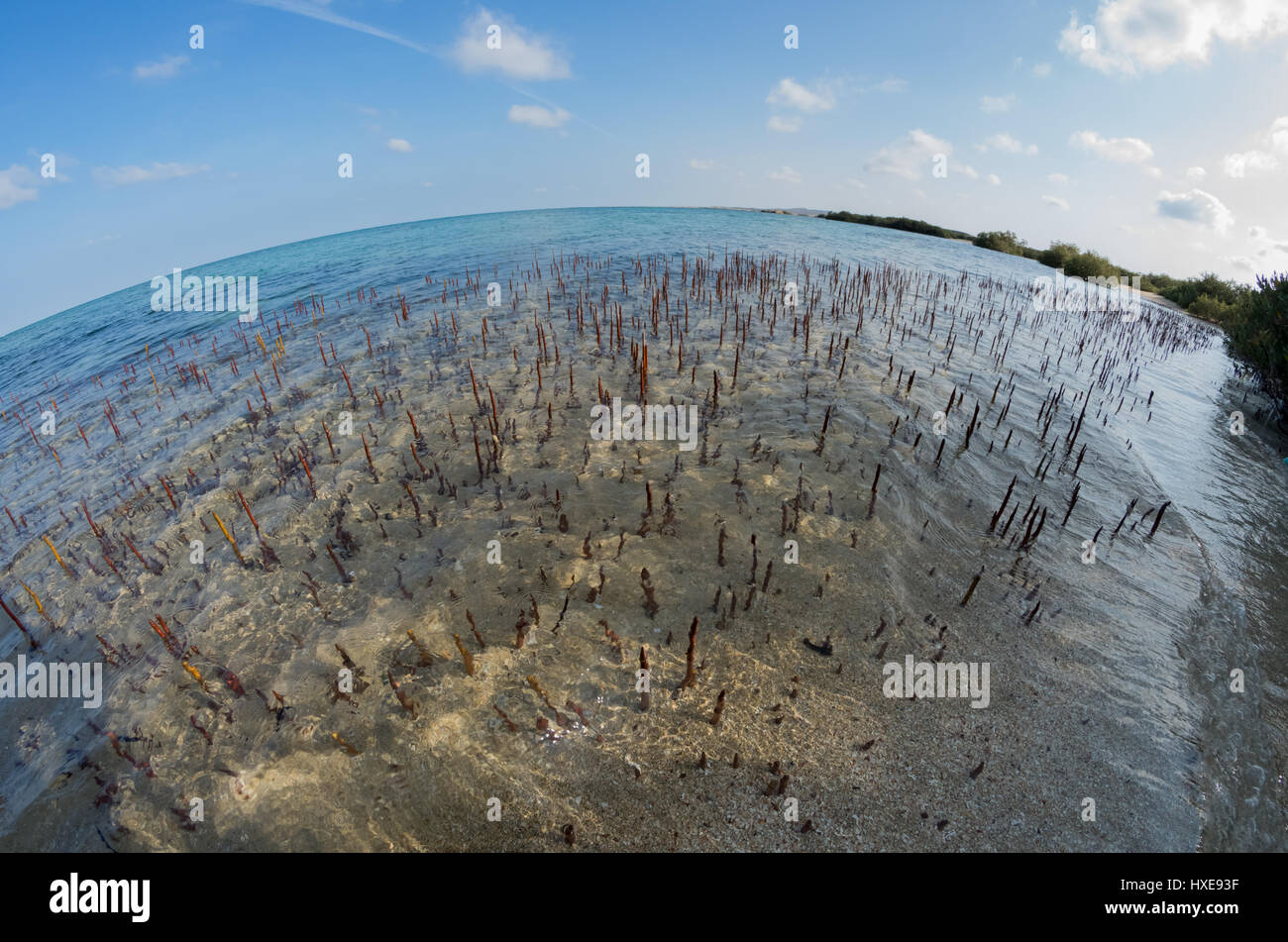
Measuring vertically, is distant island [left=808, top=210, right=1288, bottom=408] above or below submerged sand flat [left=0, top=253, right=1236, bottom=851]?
above

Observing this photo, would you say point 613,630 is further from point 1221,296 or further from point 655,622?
point 1221,296

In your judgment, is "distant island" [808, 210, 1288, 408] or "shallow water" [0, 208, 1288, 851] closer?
"shallow water" [0, 208, 1288, 851]

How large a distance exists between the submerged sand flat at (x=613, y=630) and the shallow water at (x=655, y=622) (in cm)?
4

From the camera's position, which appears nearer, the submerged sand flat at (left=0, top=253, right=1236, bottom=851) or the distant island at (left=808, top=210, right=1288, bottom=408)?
the submerged sand flat at (left=0, top=253, right=1236, bottom=851)

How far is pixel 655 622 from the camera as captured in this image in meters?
5.39

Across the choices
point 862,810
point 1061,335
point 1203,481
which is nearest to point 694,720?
point 862,810

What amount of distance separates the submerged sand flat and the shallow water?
36mm

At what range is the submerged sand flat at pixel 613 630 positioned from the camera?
13.3 feet

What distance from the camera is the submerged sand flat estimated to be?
405cm

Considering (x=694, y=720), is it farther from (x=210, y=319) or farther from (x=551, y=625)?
(x=210, y=319)

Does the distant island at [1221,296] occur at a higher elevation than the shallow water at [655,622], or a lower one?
higher

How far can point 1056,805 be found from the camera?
4117mm

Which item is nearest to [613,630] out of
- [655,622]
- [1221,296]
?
[655,622]
